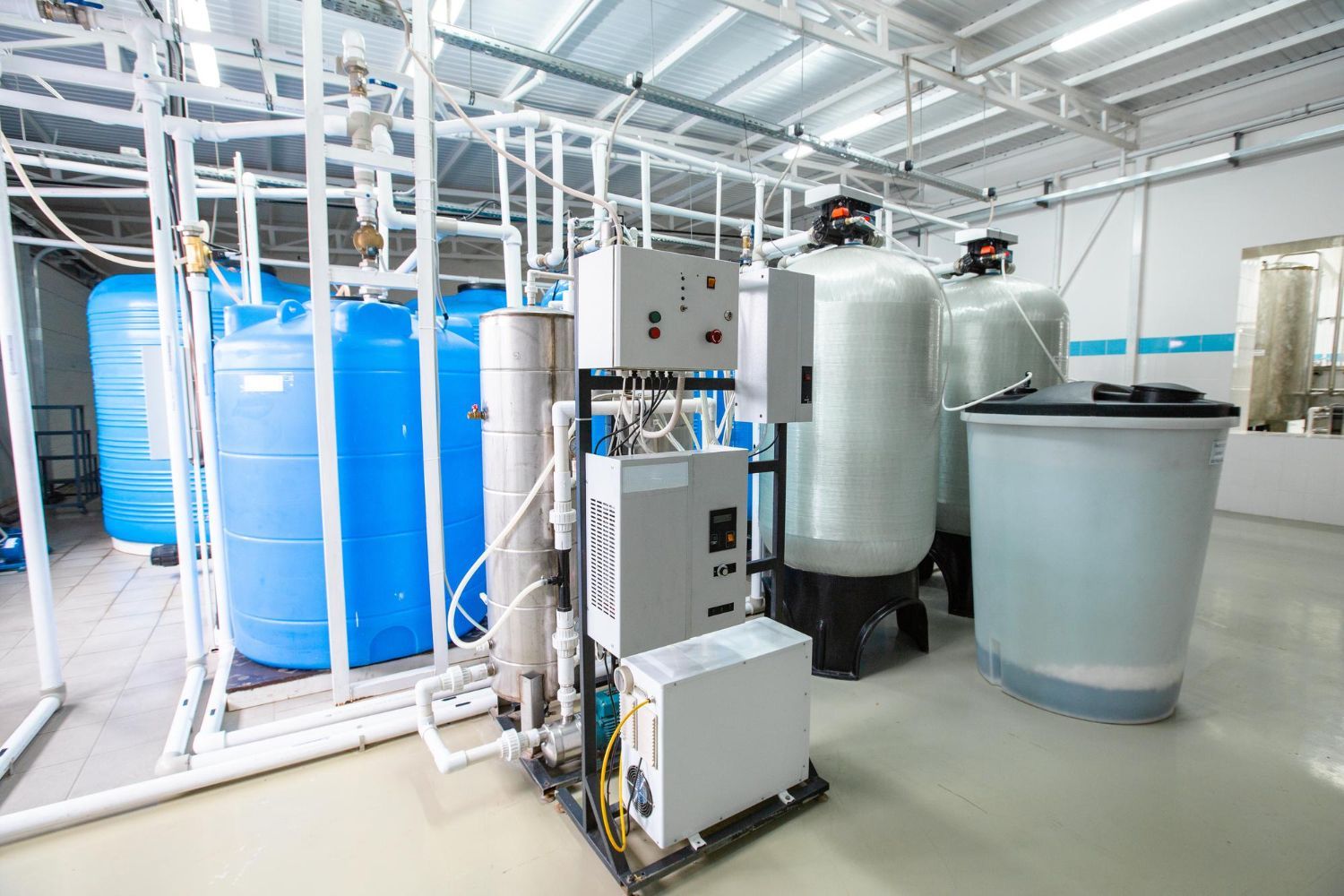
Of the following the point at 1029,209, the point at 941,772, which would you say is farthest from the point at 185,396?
the point at 1029,209

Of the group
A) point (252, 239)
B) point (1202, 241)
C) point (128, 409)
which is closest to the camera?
point (252, 239)

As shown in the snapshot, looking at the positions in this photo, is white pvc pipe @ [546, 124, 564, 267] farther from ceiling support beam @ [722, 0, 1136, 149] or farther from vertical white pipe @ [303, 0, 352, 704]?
ceiling support beam @ [722, 0, 1136, 149]

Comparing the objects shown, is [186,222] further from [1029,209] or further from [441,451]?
[1029,209]

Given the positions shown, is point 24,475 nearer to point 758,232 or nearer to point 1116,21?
point 758,232

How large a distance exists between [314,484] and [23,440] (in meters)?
0.83

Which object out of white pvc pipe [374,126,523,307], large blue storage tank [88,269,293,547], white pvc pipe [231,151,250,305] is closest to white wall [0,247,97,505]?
large blue storage tank [88,269,293,547]

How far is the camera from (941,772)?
6.01 ft

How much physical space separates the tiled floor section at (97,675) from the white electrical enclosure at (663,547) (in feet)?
5.13

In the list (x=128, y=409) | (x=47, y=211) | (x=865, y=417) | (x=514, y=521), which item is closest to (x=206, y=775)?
(x=514, y=521)

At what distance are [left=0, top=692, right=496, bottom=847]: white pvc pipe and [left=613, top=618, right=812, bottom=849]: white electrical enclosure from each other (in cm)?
86

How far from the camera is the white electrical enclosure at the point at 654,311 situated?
1.40m

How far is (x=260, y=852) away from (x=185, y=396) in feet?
5.08

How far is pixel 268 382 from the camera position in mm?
2240

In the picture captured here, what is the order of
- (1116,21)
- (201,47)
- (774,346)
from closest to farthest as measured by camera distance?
(774,346) < (201,47) < (1116,21)
